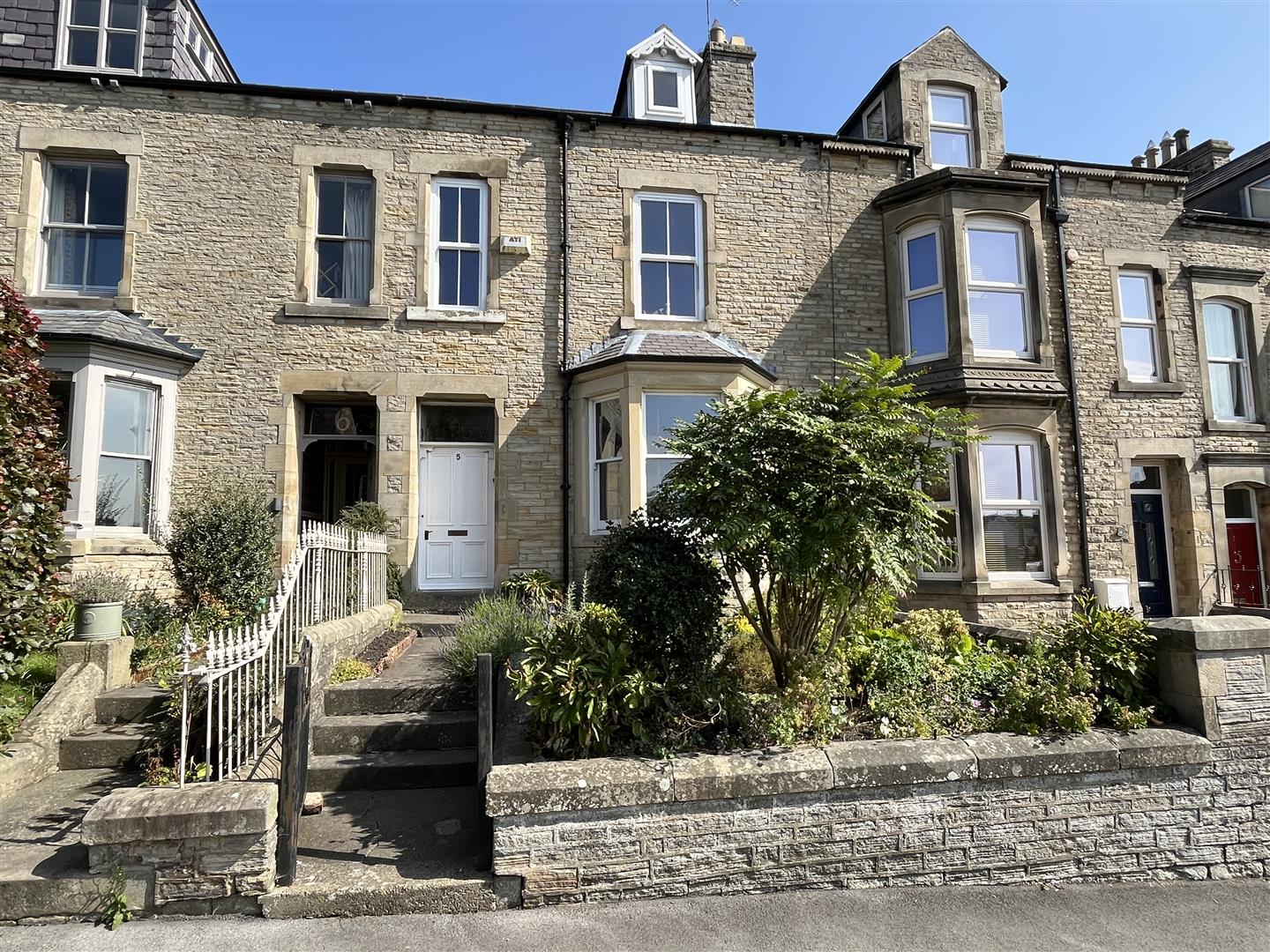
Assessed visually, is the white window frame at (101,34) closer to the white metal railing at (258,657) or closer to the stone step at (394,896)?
the white metal railing at (258,657)

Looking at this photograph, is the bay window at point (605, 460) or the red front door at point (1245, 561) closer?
the bay window at point (605, 460)

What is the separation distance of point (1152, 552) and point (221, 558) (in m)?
15.0

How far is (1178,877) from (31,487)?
8.92 m

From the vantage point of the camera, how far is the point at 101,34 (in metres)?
12.2

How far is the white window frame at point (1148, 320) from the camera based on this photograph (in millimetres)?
12484

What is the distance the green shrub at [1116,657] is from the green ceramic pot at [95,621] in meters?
8.15

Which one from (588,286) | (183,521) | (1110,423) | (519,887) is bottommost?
(519,887)

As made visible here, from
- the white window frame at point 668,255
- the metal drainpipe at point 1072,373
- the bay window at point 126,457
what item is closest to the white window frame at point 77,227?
the bay window at point 126,457

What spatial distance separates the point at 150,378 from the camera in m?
9.38

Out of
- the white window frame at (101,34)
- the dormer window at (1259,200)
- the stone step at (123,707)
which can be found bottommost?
the stone step at (123,707)

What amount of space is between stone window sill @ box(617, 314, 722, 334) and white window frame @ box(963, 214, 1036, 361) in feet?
13.7

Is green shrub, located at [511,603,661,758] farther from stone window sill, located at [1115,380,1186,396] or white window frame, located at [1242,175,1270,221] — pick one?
white window frame, located at [1242,175,1270,221]

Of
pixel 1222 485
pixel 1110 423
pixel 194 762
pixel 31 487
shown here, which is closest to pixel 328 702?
pixel 194 762

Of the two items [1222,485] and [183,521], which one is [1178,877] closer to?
[183,521]
